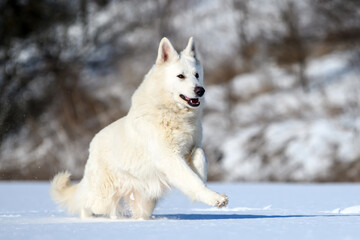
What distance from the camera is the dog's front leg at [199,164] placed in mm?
4957

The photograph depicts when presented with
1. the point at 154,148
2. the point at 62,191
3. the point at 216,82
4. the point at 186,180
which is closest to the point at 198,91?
the point at 154,148

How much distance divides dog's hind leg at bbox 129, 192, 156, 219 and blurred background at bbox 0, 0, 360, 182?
8577 millimetres

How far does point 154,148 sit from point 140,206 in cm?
85

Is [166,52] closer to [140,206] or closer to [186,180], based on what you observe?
[186,180]

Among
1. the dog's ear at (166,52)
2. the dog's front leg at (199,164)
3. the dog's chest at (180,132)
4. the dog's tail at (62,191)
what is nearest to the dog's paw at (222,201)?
the dog's front leg at (199,164)

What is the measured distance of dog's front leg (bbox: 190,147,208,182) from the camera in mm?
4957

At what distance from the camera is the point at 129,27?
22.8m

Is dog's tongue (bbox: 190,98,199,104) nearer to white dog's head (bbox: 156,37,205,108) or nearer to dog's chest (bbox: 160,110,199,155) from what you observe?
white dog's head (bbox: 156,37,205,108)

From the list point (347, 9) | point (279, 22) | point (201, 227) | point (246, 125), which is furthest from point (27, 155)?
point (201, 227)

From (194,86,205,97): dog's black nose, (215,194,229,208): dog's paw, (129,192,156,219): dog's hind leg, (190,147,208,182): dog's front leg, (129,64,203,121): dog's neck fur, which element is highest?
(194,86,205,97): dog's black nose

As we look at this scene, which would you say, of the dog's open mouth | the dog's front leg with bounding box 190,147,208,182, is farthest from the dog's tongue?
the dog's front leg with bounding box 190,147,208,182

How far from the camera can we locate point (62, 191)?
6160 mm

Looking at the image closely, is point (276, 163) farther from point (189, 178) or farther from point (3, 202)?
point (189, 178)

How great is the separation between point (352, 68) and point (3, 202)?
13.4 metres
